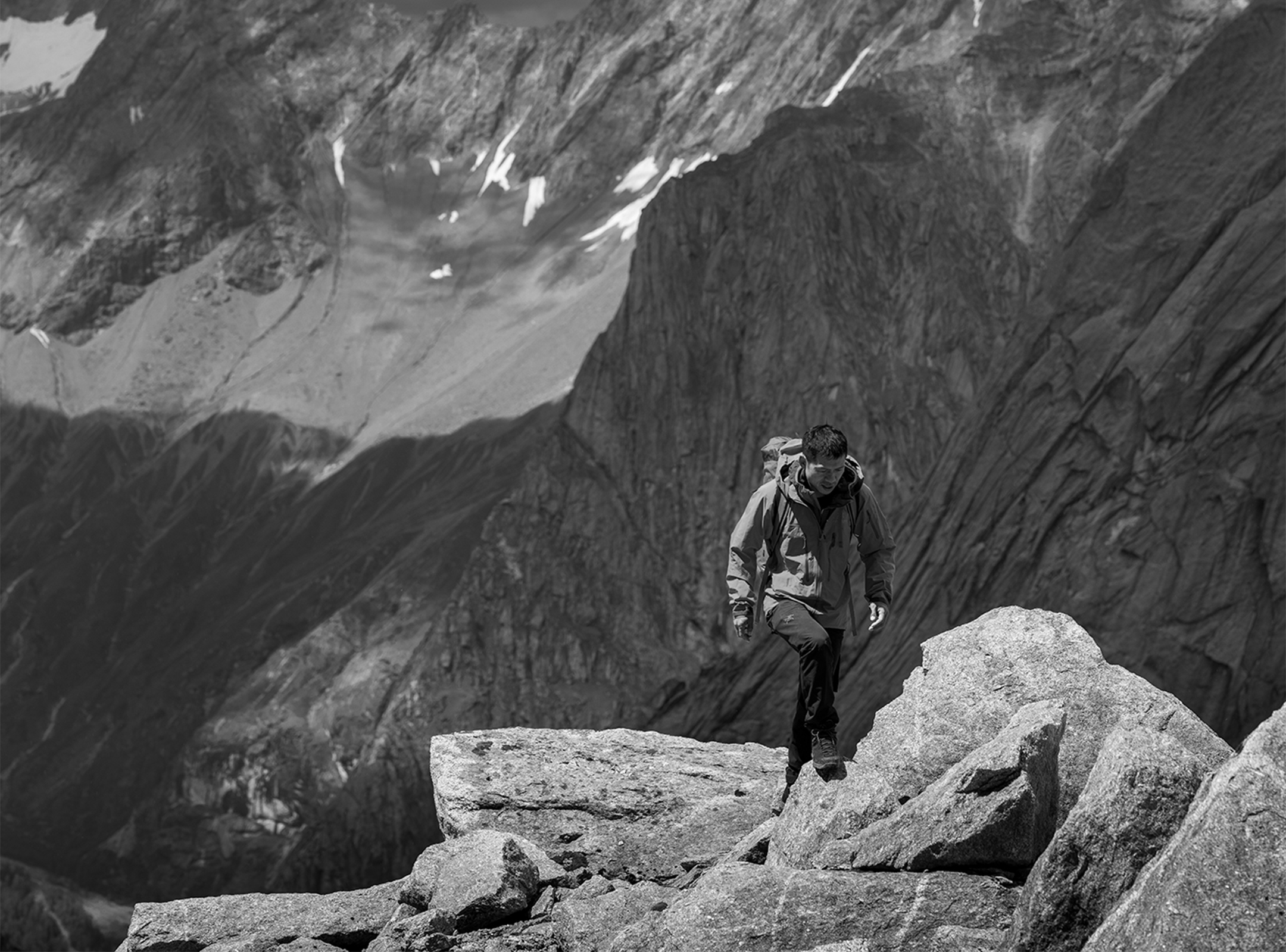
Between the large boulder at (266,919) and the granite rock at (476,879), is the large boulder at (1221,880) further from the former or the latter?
the large boulder at (266,919)

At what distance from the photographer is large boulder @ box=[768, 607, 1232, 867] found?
59.2 ft

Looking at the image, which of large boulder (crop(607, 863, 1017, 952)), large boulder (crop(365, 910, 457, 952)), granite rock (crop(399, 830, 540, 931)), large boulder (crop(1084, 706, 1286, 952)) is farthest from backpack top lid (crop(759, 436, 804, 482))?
large boulder (crop(1084, 706, 1286, 952))

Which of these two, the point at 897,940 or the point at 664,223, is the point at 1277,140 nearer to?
the point at 897,940

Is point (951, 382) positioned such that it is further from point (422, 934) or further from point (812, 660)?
point (422, 934)

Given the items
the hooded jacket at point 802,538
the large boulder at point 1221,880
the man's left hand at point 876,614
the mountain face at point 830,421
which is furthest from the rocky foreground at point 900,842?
the mountain face at point 830,421

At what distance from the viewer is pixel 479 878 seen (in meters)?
19.3

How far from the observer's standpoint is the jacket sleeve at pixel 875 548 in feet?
61.7

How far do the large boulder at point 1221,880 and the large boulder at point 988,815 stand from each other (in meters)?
1.75

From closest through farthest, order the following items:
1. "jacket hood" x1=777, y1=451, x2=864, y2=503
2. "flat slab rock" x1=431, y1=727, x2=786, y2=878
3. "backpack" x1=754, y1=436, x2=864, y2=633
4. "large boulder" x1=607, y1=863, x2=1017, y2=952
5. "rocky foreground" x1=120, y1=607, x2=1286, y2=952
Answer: "rocky foreground" x1=120, y1=607, x2=1286, y2=952, "large boulder" x1=607, y1=863, x2=1017, y2=952, "jacket hood" x1=777, y1=451, x2=864, y2=503, "backpack" x1=754, y1=436, x2=864, y2=633, "flat slab rock" x1=431, y1=727, x2=786, y2=878

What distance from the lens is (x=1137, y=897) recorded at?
14852 mm

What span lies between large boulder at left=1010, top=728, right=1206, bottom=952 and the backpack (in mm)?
3236

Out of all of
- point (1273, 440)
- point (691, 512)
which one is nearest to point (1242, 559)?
point (1273, 440)

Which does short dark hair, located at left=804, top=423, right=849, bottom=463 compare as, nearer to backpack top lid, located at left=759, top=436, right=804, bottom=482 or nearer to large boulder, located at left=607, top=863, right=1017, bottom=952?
backpack top lid, located at left=759, top=436, right=804, bottom=482

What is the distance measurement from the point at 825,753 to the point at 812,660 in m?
0.92
